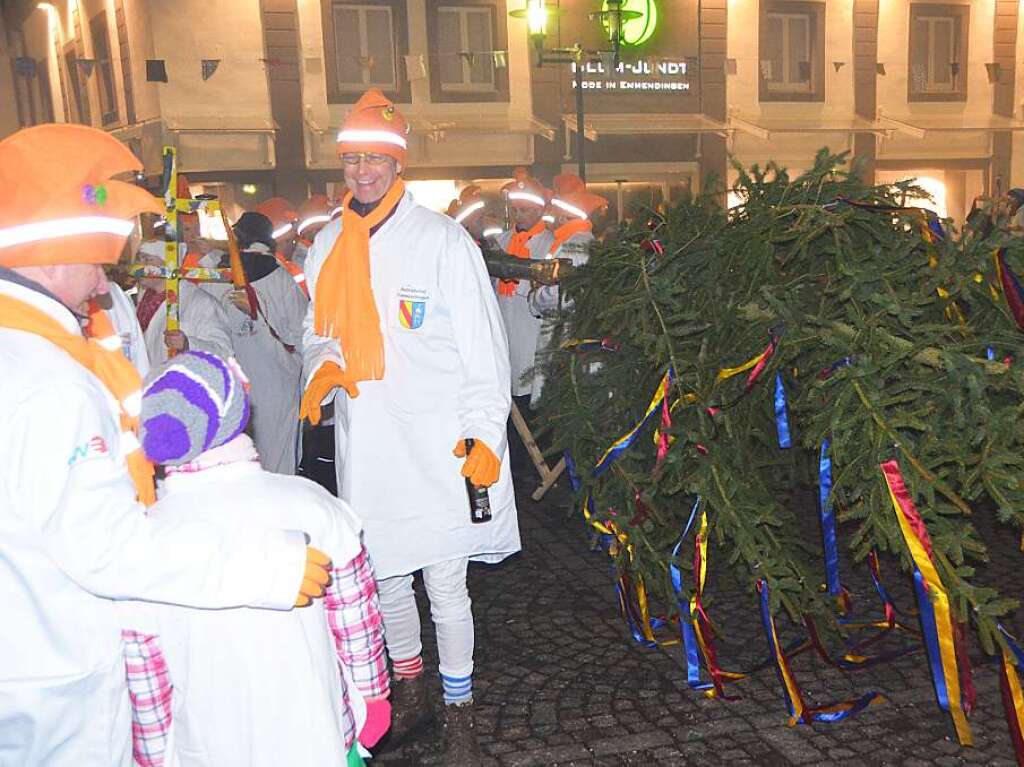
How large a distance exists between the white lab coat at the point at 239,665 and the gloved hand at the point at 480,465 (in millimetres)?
1255

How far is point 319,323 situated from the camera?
399cm

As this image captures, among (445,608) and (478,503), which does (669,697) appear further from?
(478,503)

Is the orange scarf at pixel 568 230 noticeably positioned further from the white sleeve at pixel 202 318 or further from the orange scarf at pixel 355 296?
the orange scarf at pixel 355 296

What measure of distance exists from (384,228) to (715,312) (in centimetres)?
136

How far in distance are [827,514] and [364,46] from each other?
1795 cm

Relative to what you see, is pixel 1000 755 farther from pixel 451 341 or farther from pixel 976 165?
pixel 976 165

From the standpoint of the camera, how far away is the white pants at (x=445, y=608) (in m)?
3.85

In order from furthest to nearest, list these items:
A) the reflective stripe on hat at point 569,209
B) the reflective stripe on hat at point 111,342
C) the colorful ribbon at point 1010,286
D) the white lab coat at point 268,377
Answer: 1. the reflective stripe on hat at point 569,209
2. the white lab coat at point 268,377
3. the colorful ribbon at point 1010,286
4. the reflective stripe on hat at point 111,342

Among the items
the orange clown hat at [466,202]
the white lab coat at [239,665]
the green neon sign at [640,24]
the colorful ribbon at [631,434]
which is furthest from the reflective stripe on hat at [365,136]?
the green neon sign at [640,24]

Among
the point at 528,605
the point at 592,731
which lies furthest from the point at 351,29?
the point at 592,731

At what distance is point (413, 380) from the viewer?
379cm

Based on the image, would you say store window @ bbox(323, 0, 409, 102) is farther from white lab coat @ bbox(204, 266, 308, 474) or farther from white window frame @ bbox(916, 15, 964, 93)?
white lab coat @ bbox(204, 266, 308, 474)

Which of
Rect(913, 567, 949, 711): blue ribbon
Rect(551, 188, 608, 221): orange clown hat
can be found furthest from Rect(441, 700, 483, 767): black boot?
Rect(551, 188, 608, 221): orange clown hat

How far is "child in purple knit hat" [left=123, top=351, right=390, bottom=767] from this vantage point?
2225mm
